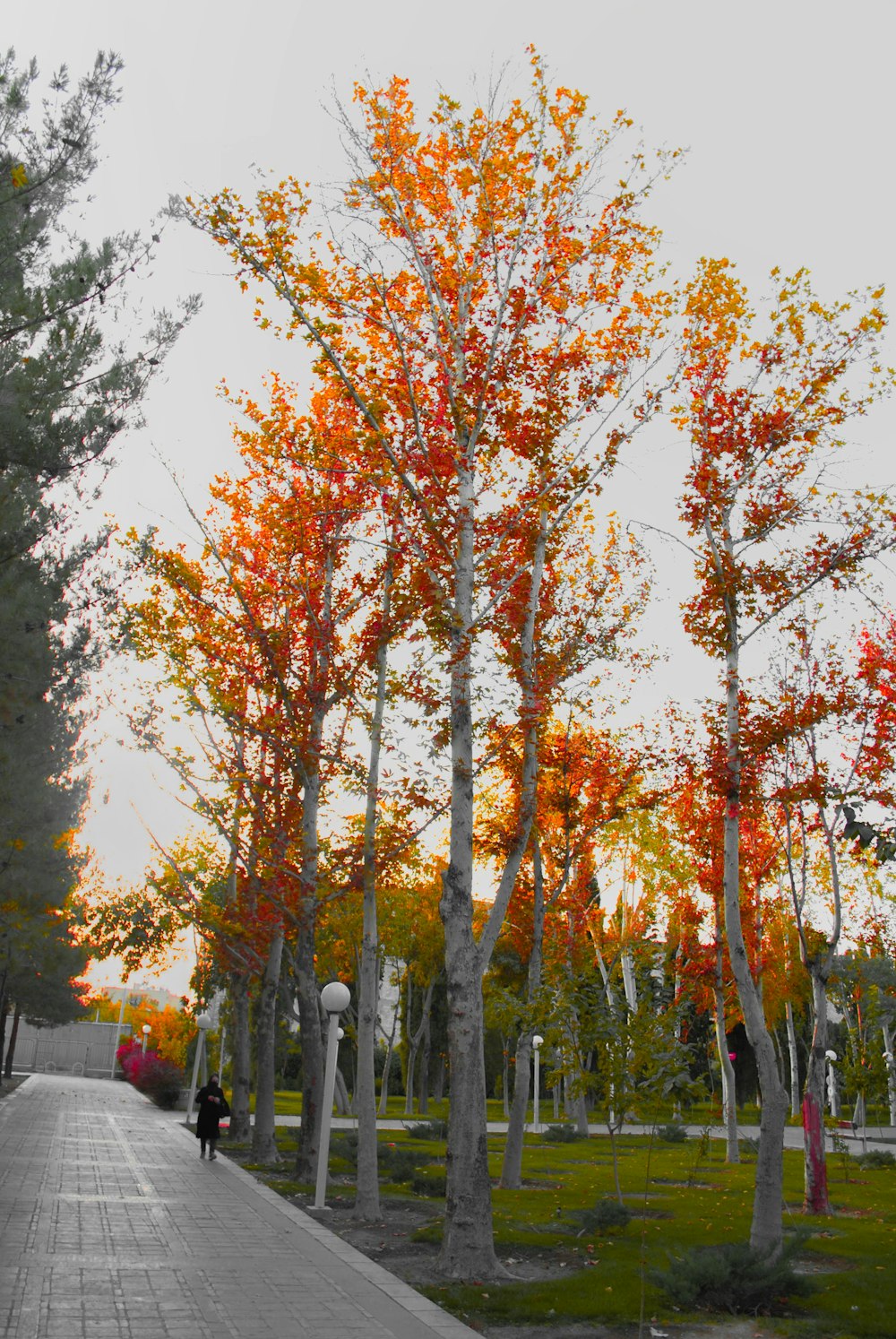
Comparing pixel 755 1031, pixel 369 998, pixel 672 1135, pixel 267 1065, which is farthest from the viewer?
pixel 672 1135

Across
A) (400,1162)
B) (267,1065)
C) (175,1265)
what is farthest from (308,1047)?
(175,1265)

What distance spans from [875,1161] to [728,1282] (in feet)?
67.4

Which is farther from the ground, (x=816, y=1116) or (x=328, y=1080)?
(x=328, y=1080)

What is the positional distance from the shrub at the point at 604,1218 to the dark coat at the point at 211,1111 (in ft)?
24.1

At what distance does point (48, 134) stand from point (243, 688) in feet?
36.2

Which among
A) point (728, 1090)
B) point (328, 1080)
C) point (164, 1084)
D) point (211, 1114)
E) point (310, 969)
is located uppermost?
point (310, 969)

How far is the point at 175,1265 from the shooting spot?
9406 millimetres

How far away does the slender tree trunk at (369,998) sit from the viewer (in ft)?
46.8

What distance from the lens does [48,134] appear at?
35.5 feet

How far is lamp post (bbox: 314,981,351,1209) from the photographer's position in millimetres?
14242

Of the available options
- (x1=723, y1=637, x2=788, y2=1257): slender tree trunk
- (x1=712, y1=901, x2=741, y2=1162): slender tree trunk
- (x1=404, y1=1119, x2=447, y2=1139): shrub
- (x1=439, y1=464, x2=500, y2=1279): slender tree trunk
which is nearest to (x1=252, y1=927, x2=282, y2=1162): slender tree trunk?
(x1=404, y1=1119, x2=447, y2=1139): shrub

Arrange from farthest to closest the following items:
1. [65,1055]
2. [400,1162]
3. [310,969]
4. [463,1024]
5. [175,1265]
Result: [65,1055] < [400,1162] < [310,969] < [463,1024] < [175,1265]

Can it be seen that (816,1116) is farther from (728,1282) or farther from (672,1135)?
(672,1135)

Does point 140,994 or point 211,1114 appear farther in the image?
point 140,994
